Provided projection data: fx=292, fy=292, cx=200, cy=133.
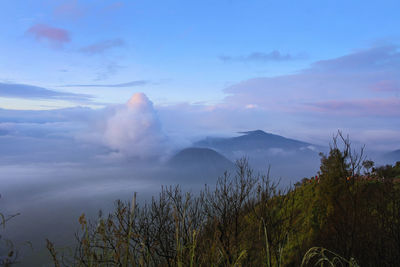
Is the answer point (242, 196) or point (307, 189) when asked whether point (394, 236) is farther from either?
point (307, 189)

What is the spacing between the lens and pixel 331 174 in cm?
962

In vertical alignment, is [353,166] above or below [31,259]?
above

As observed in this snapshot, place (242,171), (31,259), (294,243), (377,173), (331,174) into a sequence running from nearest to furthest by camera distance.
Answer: (331,174), (242,171), (294,243), (377,173), (31,259)

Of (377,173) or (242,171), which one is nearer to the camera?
(242,171)

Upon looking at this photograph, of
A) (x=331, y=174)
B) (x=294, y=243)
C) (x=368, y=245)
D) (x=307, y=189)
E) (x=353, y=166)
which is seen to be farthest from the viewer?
(x=307, y=189)

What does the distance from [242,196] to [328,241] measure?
3598 mm

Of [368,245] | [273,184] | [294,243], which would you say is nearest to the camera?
[368,245]

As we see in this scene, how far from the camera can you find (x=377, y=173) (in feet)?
60.4

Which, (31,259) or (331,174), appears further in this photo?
(31,259)

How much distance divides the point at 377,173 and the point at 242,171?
1082 cm

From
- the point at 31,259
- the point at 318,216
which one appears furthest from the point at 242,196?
the point at 31,259

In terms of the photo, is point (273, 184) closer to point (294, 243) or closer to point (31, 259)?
point (294, 243)

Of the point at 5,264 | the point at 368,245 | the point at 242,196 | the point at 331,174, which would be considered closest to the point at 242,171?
the point at 242,196

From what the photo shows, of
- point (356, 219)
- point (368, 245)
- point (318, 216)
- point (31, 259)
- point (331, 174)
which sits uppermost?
point (331, 174)
